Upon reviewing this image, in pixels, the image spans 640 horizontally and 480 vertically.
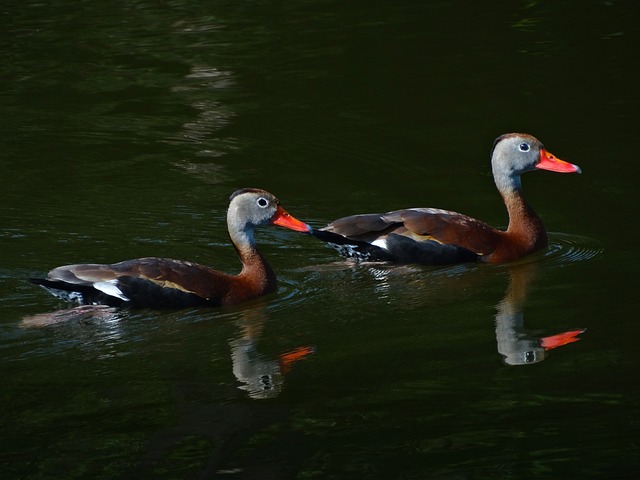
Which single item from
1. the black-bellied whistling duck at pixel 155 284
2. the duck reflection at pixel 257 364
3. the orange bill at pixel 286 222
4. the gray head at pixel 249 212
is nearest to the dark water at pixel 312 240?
the duck reflection at pixel 257 364

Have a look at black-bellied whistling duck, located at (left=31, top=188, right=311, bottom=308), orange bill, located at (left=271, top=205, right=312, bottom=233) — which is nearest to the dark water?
black-bellied whistling duck, located at (left=31, top=188, right=311, bottom=308)

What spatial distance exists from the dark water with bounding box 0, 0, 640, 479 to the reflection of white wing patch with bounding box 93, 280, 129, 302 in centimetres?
17

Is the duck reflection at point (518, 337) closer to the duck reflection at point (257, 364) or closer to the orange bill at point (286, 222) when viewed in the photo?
the duck reflection at point (257, 364)

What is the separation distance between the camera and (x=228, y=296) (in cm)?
Answer: 1012

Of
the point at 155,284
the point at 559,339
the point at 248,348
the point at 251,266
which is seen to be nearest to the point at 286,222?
the point at 251,266

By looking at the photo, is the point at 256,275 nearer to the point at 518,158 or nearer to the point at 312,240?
the point at 312,240

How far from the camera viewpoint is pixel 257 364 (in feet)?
28.1

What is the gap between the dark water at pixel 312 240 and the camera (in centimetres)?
729

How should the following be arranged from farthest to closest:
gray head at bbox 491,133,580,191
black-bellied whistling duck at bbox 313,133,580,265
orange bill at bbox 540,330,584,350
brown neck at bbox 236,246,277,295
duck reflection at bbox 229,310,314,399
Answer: gray head at bbox 491,133,580,191 < black-bellied whistling duck at bbox 313,133,580,265 < brown neck at bbox 236,246,277,295 < orange bill at bbox 540,330,584,350 < duck reflection at bbox 229,310,314,399

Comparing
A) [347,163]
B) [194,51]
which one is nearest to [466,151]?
[347,163]

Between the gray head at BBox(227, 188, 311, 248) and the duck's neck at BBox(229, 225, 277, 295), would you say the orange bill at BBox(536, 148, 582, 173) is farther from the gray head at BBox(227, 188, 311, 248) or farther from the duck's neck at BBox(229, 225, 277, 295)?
the duck's neck at BBox(229, 225, 277, 295)

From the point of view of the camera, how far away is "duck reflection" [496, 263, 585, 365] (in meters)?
8.52

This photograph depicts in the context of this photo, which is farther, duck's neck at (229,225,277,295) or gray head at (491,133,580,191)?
gray head at (491,133,580,191)

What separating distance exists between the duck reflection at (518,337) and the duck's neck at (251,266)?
184cm
